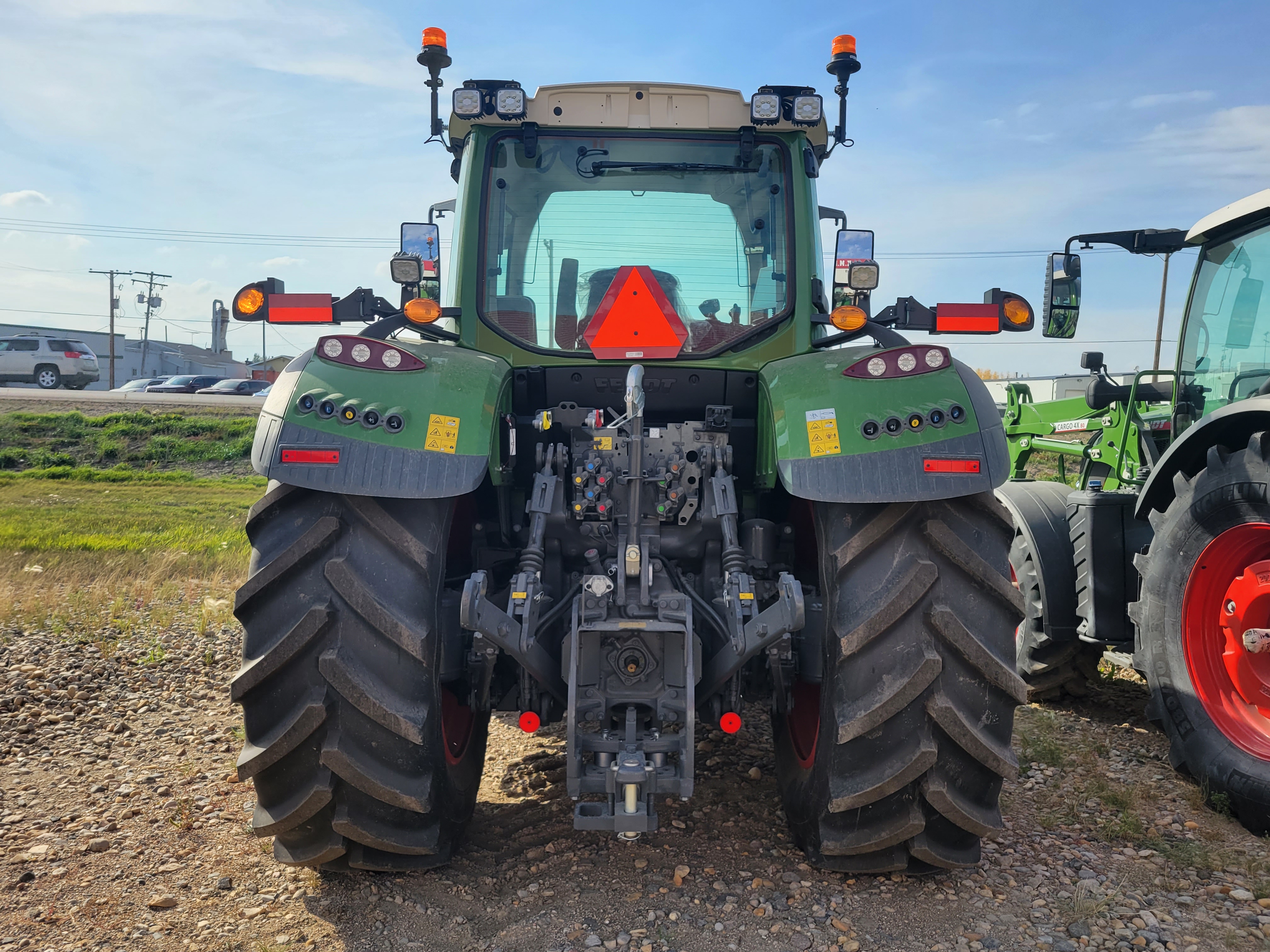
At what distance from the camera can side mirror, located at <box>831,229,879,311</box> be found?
349cm

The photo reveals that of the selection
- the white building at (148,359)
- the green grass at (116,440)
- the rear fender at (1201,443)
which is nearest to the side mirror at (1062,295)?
the rear fender at (1201,443)

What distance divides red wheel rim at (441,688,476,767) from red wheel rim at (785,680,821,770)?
43.6 inches

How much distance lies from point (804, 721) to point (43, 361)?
3392cm

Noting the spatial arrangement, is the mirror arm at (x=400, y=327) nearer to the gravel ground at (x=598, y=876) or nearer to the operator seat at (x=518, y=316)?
the operator seat at (x=518, y=316)

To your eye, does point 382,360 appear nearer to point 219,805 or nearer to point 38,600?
point 219,805

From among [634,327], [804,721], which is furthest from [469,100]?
[804,721]

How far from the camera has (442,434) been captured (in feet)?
8.87

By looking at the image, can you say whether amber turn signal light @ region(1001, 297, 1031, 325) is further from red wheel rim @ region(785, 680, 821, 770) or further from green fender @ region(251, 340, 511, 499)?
green fender @ region(251, 340, 511, 499)

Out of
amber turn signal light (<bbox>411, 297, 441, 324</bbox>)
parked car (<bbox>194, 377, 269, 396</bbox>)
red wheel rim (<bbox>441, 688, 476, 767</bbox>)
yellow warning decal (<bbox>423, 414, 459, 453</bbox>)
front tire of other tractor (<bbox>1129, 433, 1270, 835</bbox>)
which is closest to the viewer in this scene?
yellow warning decal (<bbox>423, 414, 459, 453</bbox>)

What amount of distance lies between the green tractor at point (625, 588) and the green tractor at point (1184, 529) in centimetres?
122

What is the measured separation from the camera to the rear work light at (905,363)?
2.78 meters

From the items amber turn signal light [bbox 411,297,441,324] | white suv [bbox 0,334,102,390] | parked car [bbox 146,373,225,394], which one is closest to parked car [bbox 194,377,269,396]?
parked car [bbox 146,373,225,394]

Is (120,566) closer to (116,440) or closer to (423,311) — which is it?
(423,311)

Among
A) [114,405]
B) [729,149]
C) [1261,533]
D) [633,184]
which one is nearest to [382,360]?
[633,184]
